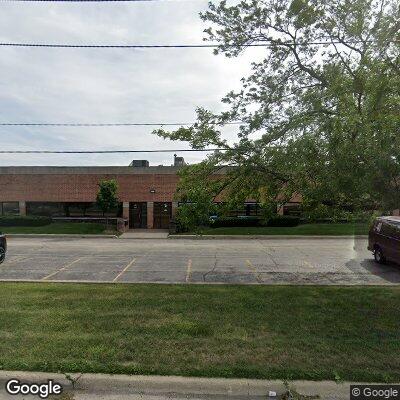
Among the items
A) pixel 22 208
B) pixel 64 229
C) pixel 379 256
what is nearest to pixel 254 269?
pixel 379 256

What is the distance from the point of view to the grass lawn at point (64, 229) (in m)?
26.2

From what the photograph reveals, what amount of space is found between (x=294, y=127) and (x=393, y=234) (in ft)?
23.1

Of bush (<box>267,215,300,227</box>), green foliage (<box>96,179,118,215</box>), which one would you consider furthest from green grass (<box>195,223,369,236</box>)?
green foliage (<box>96,179,118,215</box>)

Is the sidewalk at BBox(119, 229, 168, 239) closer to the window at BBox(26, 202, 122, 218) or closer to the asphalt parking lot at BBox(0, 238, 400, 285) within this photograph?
the window at BBox(26, 202, 122, 218)

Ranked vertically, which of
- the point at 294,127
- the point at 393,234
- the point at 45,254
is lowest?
the point at 45,254

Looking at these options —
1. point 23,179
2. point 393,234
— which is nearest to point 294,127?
point 393,234

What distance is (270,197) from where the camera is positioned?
972 cm

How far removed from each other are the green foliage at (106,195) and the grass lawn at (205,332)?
19.2 m

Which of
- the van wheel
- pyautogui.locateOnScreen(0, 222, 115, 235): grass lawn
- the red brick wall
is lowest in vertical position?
pyautogui.locateOnScreen(0, 222, 115, 235): grass lawn

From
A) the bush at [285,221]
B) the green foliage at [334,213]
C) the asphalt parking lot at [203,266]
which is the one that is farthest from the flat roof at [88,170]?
the green foliage at [334,213]

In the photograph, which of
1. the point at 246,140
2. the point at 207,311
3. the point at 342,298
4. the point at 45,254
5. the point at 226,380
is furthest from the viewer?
the point at 45,254

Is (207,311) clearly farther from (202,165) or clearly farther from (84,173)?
(84,173)

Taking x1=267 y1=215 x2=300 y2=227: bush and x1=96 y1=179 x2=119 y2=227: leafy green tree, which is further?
x1=96 y1=179 x2=119 y2=227: leafy green tree

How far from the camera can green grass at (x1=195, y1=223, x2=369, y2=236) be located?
81.8ft
